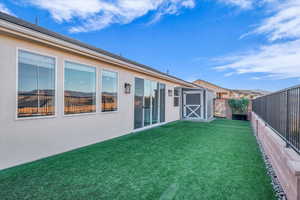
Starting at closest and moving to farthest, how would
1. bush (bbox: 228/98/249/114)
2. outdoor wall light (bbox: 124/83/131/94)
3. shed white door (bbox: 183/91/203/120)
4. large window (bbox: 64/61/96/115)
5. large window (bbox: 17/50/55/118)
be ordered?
1. large window (bbox: 17/50/55/118)
2. large window (bbox: 64/61/96/115)
3. outdoor wall light (bbox: 124/83/131/94)
4. shed white door (bbox: 183/91/203/120)
5. bush (bbox: 228/98/249/114)

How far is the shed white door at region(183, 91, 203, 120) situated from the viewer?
12.5m

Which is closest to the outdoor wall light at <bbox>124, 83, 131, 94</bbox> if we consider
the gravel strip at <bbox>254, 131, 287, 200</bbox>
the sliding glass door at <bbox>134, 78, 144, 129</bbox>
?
the sliding glass door at <bbox>134, 78, 144, 129</bbox>

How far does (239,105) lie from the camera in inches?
525

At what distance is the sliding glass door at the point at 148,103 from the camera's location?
784 cm

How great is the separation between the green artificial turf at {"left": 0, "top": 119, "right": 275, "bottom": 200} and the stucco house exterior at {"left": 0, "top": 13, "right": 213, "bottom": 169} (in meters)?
0.47

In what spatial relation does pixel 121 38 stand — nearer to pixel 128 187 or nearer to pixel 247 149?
pixel 247 149

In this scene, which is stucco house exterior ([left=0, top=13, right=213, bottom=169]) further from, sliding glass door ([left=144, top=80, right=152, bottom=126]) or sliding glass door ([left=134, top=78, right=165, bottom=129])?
sliding glass door ([left=144, top=80, right=152, bottom=126])

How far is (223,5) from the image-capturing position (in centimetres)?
841

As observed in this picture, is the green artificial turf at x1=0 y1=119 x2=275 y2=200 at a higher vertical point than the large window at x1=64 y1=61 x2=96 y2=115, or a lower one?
lower

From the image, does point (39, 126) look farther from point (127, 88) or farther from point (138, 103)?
point (138, 103)

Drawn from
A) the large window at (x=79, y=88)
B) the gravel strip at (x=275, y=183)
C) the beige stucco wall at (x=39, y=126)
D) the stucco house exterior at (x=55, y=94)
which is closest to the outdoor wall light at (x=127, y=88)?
the stucco house exterior at (x=55, y=94)

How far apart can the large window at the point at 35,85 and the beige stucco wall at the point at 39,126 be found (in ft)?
0.43

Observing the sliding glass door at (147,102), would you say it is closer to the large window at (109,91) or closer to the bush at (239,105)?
the large window at (109,91)

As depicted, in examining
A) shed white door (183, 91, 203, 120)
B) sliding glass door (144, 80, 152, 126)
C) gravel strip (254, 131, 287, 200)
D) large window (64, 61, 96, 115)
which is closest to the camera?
gravel strip (254, 131, 287, 200)
